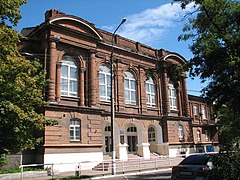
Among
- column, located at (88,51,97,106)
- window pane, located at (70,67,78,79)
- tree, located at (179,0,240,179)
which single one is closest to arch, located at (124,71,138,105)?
column, located at (88,51,97,106)

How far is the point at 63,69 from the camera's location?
25.2m

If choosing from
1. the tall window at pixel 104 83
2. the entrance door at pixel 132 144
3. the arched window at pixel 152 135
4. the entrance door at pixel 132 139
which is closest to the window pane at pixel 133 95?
the entrance door at pixel 132 139

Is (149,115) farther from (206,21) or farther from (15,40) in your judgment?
(15,40)

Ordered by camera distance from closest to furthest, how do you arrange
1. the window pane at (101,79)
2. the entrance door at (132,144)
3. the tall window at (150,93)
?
the window pane at (101,79), the entrance door at (132,144), the tall window at (150,93)

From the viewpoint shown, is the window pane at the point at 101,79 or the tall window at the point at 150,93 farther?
the tall window at the point at 150,93

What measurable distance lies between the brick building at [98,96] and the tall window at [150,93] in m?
0.12

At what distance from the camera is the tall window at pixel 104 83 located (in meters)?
28.2

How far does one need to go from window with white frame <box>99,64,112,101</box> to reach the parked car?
56.5 feet

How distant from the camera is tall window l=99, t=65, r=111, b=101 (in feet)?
92.6

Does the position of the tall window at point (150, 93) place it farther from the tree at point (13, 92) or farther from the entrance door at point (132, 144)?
the tree at point (13, 92)

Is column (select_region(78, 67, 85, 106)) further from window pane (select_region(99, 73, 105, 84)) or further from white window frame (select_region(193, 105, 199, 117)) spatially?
white window frame (select_region(193, 105, 199, 117))

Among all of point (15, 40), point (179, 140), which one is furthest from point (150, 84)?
point (15, 40)

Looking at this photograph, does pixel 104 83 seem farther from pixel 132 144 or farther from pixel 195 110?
pixel 195 110

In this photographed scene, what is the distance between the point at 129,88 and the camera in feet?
103
